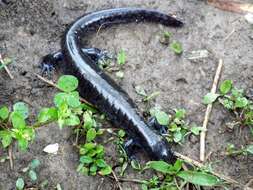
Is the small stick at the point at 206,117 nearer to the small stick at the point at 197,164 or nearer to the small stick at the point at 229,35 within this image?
the small stick at the point at 197,164

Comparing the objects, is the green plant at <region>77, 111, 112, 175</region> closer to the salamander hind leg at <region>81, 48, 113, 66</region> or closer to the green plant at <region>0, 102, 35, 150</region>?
the green plant at <region>0, 102, 35, 150</region>

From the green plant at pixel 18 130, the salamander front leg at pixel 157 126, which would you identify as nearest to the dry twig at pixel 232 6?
the salamander front leg at pixel 157 126

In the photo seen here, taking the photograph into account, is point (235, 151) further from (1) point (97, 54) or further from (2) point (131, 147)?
(1) point (97, 54)

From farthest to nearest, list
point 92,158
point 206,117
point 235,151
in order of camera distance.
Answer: point 206,117 < point 235,151 < point 92,158

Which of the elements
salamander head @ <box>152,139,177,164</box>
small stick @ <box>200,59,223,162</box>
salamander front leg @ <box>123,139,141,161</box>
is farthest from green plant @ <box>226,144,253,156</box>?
salamander front leg @ <box>123,139,141,161</box>

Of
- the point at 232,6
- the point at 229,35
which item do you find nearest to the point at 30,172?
the point at 229,35

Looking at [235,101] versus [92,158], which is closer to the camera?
[92,158]

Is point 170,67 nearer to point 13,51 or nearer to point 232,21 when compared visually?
point 232,21

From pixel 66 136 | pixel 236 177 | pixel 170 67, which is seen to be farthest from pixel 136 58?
pixel 236 177
